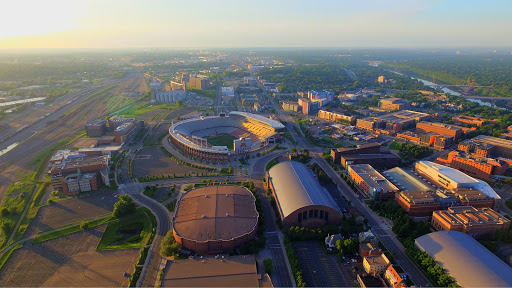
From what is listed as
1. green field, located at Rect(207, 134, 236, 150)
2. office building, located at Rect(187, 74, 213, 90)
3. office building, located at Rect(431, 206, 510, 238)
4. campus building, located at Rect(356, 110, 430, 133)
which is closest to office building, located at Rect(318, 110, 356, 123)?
campus building, located at Rect(356, 110, 430, 133)

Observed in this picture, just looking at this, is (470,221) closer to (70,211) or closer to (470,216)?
(470,216)

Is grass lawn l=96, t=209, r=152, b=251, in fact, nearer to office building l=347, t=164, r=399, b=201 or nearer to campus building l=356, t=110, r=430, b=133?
office building l=347, t=164, r=399, b=201

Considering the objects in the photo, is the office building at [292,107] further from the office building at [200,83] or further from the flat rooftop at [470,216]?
the flat rooftop at [470,216]

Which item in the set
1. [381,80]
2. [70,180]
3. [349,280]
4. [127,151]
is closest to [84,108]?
[127,151]

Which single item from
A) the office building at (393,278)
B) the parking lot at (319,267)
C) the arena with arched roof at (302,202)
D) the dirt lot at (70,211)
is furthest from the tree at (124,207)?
the office building at (393,278)

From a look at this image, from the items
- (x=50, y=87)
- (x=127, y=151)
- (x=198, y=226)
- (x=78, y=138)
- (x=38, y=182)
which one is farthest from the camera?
(x=50, y=87)

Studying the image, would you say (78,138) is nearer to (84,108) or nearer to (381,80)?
(84,108)
